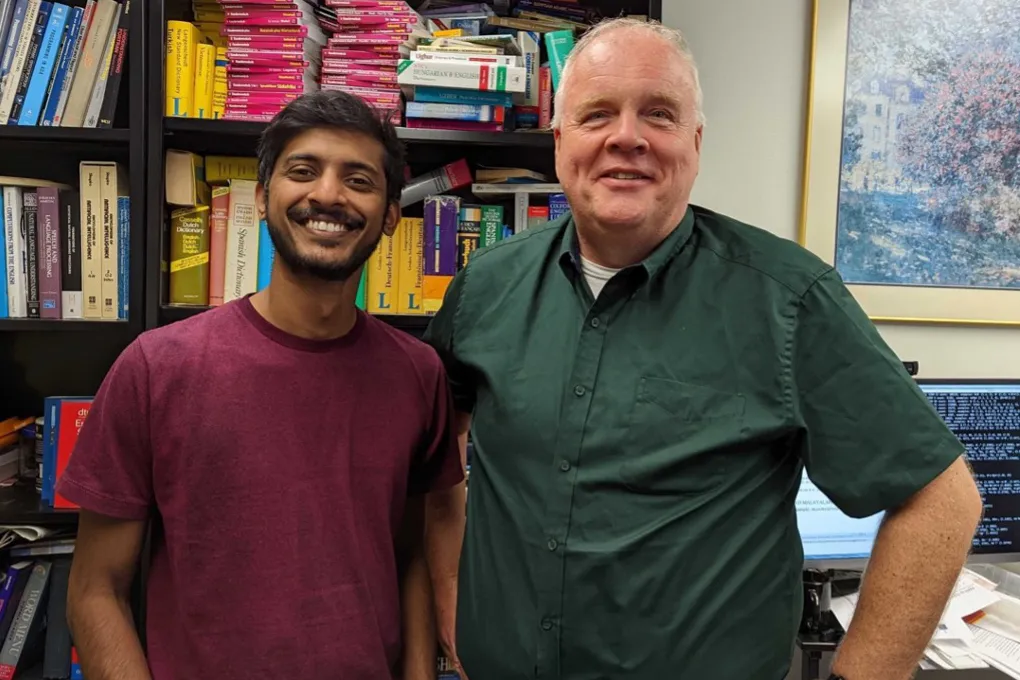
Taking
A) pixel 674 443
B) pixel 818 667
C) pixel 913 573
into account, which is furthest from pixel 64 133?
pixel 818 667

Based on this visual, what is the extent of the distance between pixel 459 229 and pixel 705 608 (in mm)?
1034

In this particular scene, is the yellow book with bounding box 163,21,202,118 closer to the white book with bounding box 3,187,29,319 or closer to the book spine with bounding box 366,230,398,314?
the white book with bounding box 3,187,29,319

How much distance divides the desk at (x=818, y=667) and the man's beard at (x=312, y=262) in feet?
3.72

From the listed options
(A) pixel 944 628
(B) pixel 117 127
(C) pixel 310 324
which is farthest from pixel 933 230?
(B) pixel 117 127

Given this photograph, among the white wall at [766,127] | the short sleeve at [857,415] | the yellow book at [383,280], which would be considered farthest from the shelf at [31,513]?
the white wall at [766,127]

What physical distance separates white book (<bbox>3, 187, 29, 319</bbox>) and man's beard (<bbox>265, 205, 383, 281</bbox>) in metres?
0.88

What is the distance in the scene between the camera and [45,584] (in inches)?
63.7

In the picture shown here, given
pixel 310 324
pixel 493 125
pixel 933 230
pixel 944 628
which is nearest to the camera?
pixel 310 324

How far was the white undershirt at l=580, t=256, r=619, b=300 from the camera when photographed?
3.64ft

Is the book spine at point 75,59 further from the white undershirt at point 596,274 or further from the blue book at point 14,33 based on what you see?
the white undershirt at point 596,274

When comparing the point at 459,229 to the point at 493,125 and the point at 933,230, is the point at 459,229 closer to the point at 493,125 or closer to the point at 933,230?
the point at 493,125

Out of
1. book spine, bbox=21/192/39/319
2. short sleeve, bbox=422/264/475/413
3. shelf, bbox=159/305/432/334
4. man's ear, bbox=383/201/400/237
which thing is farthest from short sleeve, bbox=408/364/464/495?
book spine, bbox=21/192/39/319

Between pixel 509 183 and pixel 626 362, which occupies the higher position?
pixel 509 183

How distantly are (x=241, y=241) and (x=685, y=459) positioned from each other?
1165mm
